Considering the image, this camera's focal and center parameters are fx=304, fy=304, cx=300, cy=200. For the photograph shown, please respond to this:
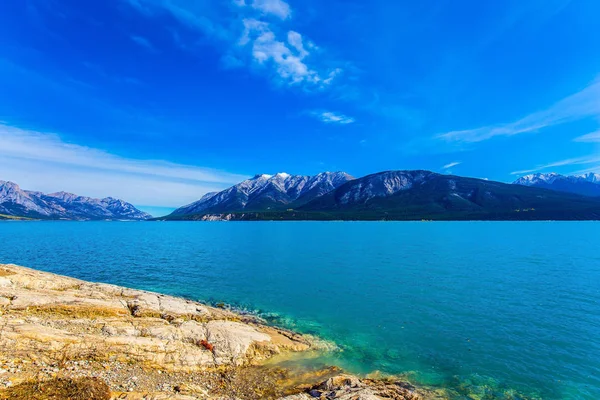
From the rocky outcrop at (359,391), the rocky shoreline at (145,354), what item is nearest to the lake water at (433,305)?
the rocky outcrop at (359,391)

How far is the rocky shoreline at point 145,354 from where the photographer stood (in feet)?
64.2

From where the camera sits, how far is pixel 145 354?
24.3 metres

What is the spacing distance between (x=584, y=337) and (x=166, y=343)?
1647 inches

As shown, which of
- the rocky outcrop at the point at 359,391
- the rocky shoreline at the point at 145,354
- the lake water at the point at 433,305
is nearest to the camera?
the rocky shoreline at the point at 145,354

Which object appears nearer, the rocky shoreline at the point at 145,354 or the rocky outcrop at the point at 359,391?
the rocky shoreline at the point at 145,354

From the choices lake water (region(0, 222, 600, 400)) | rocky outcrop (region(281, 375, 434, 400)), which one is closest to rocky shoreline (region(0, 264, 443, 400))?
rocky outcrop (region(281, 375, 434, 400))

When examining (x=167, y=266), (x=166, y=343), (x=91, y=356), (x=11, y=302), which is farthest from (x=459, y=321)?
(x=167, y=266)

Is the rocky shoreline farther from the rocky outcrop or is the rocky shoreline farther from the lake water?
the lake water

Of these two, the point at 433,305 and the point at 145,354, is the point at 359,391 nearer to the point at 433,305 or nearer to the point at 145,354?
the point at 145,354

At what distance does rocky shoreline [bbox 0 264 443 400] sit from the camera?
19578 millimetres

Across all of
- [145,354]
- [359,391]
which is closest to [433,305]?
[359,391]

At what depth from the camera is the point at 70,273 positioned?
68250mm

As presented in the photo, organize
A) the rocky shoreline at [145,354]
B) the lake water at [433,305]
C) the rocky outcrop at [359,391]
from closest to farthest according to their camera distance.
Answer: the rocky shoreline at [145,354], the rocky outcrop at [359,391], the lake water at [433,305]

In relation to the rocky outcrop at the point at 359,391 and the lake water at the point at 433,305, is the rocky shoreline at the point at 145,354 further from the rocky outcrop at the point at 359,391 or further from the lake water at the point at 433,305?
the lake water at the point at 433,305
